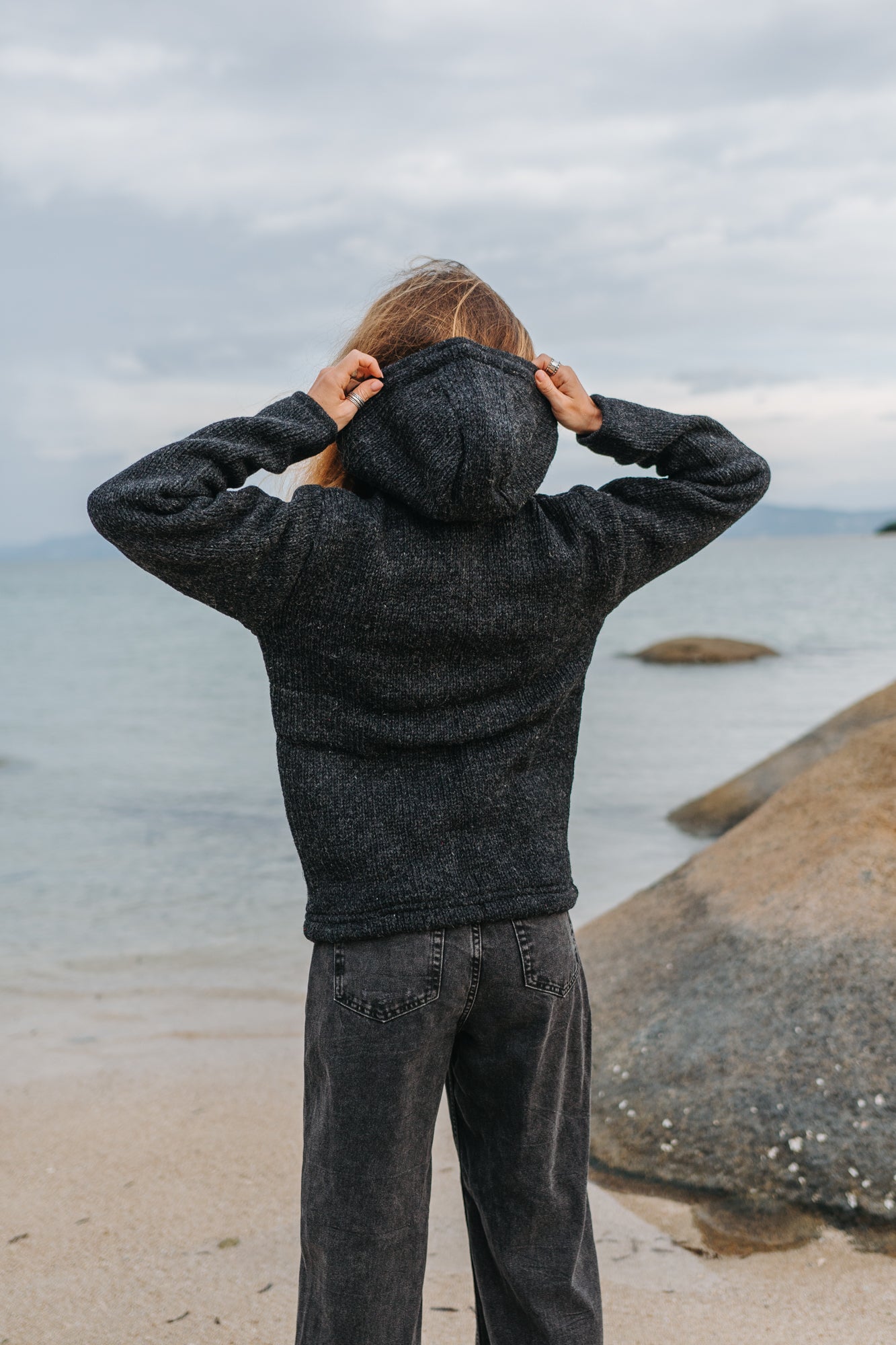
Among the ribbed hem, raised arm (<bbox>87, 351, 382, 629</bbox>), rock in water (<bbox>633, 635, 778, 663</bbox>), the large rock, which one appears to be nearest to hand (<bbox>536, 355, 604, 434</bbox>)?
raised arm (<bbox>87, 351, 382, 629</bbox>)

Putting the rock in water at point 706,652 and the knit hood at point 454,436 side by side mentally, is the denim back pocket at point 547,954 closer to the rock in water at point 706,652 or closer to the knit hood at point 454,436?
the knit hood at point 454,436

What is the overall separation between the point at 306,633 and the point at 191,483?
0.99 ft

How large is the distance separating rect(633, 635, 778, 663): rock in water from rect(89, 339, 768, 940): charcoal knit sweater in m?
24.2

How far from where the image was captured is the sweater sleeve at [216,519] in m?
1.84

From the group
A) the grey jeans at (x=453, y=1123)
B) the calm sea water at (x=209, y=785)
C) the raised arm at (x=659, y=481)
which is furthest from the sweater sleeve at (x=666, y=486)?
the calm sea water at (x=209, y=785)

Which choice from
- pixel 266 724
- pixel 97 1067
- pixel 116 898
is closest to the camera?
pixel 97 1067

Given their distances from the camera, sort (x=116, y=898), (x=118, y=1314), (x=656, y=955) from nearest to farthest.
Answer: (x=118, y=1314) < (x=656, y=955) < (x=116, y=898)

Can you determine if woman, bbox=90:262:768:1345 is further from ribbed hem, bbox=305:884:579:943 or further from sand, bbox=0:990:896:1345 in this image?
sand, bbox=0:990:896:1345

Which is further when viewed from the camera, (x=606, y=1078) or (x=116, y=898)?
(x=116, y=898)

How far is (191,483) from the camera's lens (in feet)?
6.14

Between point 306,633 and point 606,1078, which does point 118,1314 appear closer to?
point 606,1078

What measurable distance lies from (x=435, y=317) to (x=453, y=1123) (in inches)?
58.4

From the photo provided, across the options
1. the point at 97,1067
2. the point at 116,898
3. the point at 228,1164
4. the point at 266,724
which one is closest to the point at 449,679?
the point at 228,1164

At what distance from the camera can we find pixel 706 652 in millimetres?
25875
